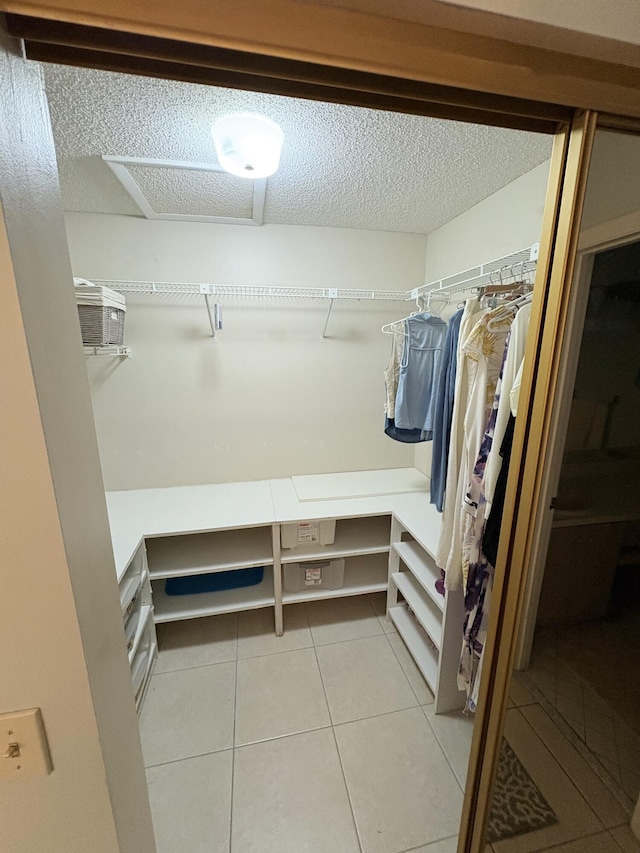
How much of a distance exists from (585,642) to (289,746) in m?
1.36

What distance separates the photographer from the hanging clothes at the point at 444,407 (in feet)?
4.87

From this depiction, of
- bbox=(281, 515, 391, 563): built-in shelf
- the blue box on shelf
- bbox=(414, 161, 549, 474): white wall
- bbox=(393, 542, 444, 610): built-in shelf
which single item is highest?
bbox=(414, 161, 549, 474): white wall

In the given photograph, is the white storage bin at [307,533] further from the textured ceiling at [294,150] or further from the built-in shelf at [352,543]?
the textured ceiling at [294,150]

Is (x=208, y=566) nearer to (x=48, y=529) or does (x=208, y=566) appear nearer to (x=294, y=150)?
(x=48, y=529)

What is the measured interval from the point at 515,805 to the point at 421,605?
0.73 m

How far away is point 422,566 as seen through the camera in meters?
1.82

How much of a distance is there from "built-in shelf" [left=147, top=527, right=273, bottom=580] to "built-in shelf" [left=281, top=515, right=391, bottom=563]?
18 centimetres

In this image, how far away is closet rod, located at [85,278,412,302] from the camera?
188cm

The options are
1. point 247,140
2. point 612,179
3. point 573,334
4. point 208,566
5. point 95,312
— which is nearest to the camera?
point 612,179

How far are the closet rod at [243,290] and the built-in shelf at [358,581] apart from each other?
1.72 m

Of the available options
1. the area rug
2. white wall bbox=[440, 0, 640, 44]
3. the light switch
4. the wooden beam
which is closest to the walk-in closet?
the area rug

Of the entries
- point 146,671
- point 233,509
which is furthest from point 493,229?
point 146,671

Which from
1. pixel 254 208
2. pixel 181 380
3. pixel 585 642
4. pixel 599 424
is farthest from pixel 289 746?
pixel 254 208

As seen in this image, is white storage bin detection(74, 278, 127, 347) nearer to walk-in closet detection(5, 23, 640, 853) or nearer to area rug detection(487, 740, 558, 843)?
walk-in closet detection(5, 23, 640, 853)
